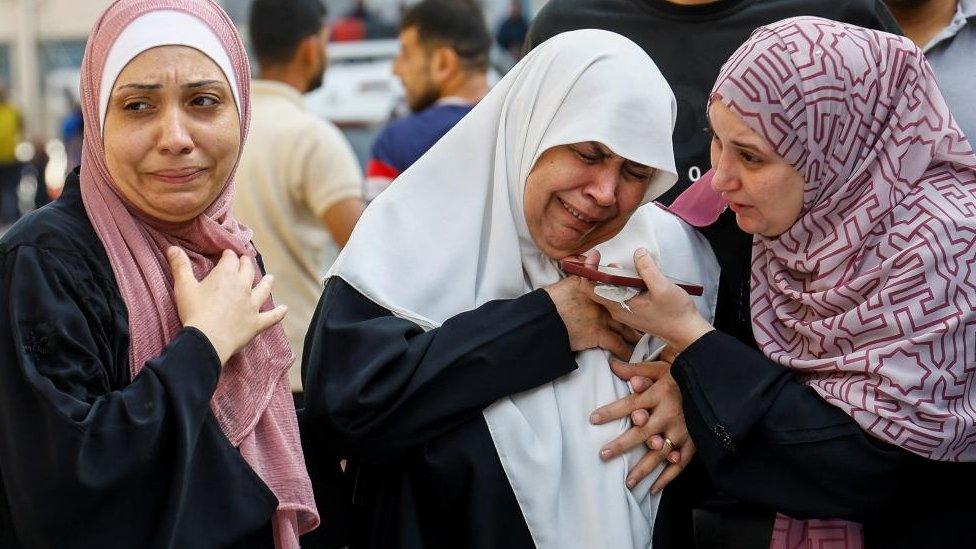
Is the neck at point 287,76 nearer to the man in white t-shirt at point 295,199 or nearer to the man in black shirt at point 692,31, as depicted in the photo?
the man in white t-shirt at point 295,199

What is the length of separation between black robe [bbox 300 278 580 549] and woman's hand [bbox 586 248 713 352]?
16 centimetres

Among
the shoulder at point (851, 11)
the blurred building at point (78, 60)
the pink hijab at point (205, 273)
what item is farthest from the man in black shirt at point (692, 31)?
the blurred building at point (78, 60)

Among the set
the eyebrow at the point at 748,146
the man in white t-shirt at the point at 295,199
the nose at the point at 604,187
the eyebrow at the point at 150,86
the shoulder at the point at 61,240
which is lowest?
the man in white t-shirt at the point at 295,199

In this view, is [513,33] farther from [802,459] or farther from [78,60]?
[802,459]

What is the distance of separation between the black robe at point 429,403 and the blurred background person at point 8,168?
43.2 feet

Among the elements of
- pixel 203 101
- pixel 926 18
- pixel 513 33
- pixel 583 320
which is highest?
pixel 203 101

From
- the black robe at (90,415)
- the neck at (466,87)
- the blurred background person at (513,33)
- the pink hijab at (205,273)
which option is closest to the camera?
the black robe at (90,415)

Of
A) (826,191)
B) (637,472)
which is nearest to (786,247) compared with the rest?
(826,191)

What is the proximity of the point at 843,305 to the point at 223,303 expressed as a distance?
3.49 feet

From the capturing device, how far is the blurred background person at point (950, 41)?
3.05m

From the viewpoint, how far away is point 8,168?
14820 millimetres

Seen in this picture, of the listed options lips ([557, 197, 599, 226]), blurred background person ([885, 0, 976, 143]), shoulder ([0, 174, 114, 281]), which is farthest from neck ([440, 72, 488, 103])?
shoulder ([0, 174, 114, 281])

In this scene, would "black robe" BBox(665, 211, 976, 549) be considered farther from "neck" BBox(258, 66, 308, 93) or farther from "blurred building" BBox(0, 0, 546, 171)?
"blurred building" BBox(0, 0, 546, 171)

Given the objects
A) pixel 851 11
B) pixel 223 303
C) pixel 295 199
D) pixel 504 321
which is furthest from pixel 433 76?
pixel 223 303
